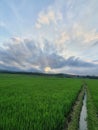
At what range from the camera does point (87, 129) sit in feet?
29.3

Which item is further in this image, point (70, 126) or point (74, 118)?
point (74, 118)

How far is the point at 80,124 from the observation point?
986cm

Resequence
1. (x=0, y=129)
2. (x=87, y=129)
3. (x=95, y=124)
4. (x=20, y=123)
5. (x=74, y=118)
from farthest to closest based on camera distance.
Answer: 1. (x=74, y=118)
2. (x=95, y=124)
3. (x=87, y=129)
4. (x=20, y=123)
5. (x=0, y=129)

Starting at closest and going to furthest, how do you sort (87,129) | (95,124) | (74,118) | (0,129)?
(0,129) → (87,129) → (95,124) → (74,118)

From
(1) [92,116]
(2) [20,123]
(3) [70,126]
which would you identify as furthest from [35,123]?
(1) [92,116]

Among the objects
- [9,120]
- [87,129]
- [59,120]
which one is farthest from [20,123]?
[87,129]

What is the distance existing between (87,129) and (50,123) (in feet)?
6.07

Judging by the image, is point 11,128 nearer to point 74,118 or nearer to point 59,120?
point 59,120

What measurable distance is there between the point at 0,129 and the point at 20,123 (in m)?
0.99

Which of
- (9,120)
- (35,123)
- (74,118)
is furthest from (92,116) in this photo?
(9,120)

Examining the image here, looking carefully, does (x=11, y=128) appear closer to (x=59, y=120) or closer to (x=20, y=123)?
(x=20, y=123)

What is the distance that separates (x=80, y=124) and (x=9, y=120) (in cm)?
379

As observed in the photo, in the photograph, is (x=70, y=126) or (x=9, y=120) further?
(x=70, y=126)

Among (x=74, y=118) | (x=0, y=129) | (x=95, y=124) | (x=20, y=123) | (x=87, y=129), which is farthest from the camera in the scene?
(x=74, y=118)
